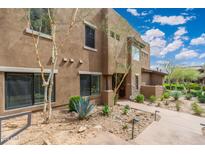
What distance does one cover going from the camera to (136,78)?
16.1 m

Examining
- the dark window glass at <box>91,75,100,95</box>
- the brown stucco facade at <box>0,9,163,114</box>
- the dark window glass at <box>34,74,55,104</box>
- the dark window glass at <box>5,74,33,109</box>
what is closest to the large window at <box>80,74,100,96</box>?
the dark window glass at <box>91,75,100,95</box>

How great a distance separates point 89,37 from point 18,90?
6565 mm

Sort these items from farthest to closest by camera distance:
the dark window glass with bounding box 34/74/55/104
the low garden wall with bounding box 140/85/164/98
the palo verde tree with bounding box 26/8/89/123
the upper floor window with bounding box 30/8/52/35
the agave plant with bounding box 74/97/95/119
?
the low garden wall with bounding box 140/85/164/98, the dark window glass with bounding box 34/74/55/104, the upper floor window with bounding box 30/8/52/35, the agave plant with bounding box 74/97/95/119, the palo verde tree with bounding box 26/8/89/123

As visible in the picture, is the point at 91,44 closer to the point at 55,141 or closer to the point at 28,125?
the point at 28,125

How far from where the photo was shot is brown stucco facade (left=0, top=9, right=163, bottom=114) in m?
6.43

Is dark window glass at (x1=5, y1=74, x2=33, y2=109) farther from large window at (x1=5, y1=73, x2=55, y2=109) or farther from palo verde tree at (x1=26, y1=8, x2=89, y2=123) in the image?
palo verde tree at (x1=26, y1=8, x2=89, y2=123)

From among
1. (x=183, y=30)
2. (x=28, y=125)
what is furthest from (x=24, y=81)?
(x=183, y=30)

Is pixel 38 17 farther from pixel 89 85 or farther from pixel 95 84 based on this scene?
pixel 95 84

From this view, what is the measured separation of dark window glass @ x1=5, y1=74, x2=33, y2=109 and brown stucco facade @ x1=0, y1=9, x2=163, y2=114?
0.24 m

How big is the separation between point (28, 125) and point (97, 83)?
7087 mm

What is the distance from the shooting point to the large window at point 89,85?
10.7m

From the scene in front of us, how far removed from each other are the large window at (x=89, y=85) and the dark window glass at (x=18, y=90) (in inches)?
158

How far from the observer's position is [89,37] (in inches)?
442

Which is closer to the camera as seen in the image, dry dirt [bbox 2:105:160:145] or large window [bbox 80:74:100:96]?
dry dirt [bbox 2:105:160:145]
